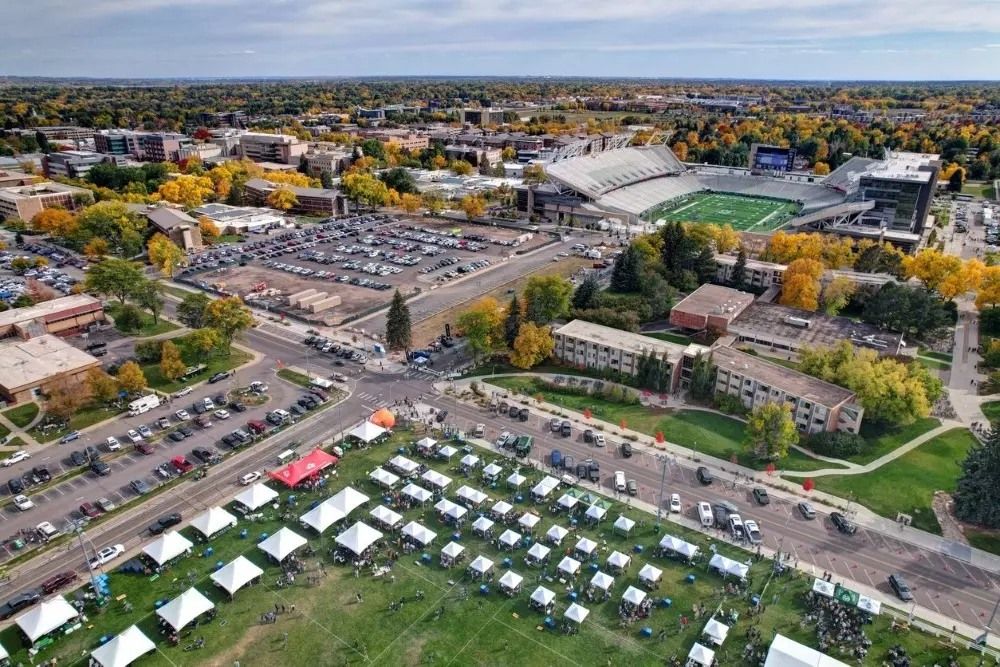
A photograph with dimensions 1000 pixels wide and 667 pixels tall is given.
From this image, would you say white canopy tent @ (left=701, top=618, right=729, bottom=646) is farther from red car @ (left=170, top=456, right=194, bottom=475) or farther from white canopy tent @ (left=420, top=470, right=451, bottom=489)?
red car @ (left=170, top=456, right=194, bottom=475)

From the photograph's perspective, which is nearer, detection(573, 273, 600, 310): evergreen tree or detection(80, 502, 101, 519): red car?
detection(80, 502, 101, 519): red car

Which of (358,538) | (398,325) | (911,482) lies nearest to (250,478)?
(358,538)

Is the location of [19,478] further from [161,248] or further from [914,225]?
[914,225]

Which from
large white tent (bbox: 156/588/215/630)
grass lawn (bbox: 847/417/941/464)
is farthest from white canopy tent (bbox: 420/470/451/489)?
grass lawn (bbox: 847/417/941/464)

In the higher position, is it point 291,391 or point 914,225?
point 914,225

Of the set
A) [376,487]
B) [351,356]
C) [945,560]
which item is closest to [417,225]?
[351,356]

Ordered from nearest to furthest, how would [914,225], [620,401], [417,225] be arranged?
[620,401], [914,225], [417,225]

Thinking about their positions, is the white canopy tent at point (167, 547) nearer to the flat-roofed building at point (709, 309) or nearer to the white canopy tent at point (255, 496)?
the white canopy tent at point (255, 496)
